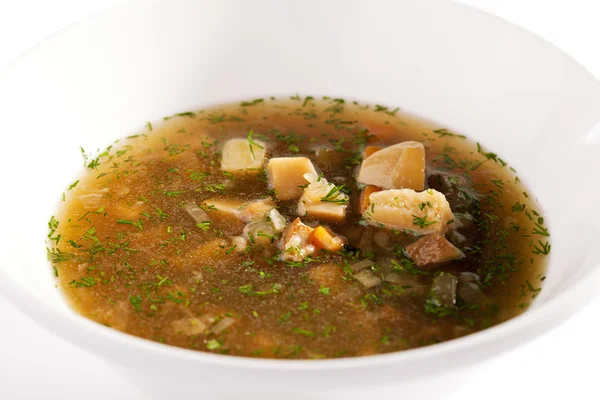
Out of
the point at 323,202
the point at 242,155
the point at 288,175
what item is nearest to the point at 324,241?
the point at 323,202

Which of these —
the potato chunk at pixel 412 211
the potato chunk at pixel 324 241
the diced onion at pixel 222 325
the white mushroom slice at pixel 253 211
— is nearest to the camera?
the diced onion at pixel 222 325

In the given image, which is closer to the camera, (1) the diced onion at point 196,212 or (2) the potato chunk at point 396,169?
(1) the diced onion at point 196,212

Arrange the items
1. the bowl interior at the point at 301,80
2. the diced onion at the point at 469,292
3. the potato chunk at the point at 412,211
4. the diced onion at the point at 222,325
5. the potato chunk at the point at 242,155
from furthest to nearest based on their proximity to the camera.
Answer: the potato chunk at the point at 242,155
the bowl interior at the point at 301,80
the potato chunk at the point at 412,211
the diced onion at the point at 469,292
the diced onion at the point at 222,325

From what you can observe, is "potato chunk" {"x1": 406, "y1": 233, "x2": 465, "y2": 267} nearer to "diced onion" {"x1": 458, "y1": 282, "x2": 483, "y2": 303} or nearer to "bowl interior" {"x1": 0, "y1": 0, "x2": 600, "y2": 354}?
"diced onion" {"x1": 458, "y1": 282, "x2": 483, "y2": 303}

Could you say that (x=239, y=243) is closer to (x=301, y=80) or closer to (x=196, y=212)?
(x=196, y=212)

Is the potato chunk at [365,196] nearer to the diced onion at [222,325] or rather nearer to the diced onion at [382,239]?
the diced onion at [382,239]

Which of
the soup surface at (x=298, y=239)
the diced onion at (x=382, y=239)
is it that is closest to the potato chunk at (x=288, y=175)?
the soup surface at (x=298, y=239)

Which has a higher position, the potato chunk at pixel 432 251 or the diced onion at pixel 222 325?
the potato chunk at pixel 432 251
